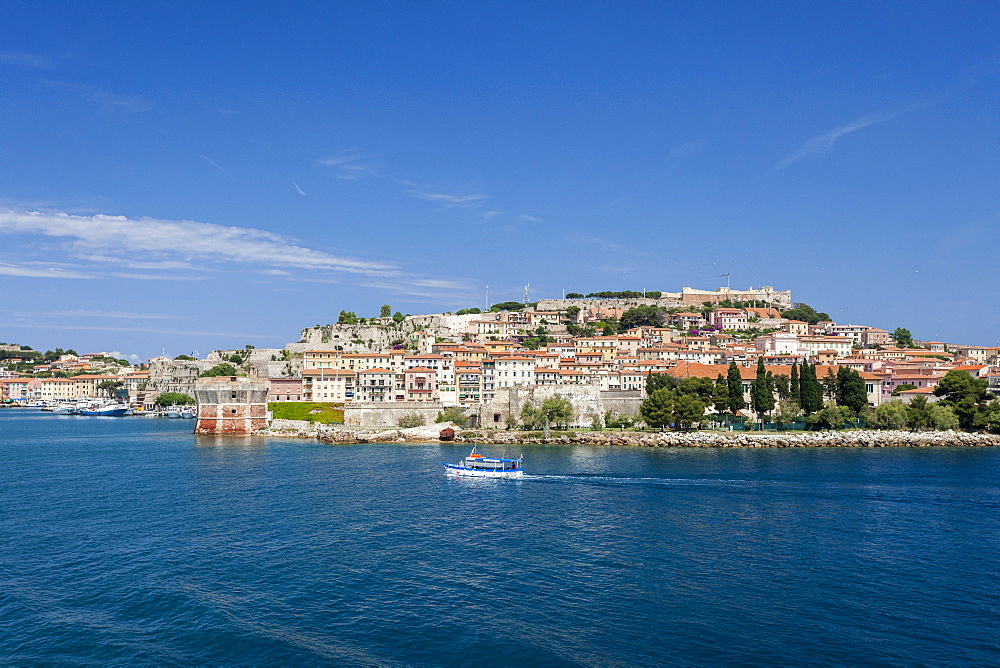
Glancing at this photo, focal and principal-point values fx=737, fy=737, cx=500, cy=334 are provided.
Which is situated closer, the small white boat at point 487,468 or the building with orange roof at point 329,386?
the small white boat at point 487,468

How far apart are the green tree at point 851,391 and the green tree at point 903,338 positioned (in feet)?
159

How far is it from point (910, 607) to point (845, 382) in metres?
41.8

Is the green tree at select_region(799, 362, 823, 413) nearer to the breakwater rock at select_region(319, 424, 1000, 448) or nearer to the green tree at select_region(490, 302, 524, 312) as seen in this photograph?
the breakwater rock at select_region(319, 424, 1000, 448)

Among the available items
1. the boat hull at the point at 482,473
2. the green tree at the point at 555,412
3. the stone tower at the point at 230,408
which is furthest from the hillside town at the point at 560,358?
the boat hull at the point at 482,473

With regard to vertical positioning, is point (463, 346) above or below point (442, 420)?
above

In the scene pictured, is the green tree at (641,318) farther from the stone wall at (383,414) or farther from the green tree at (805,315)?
the stone wall at (383,414)

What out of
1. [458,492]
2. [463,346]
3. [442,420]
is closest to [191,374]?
[463,346]

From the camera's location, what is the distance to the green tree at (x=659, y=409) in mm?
51412

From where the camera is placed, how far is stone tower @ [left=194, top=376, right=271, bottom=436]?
58.0 m

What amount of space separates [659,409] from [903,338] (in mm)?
64077

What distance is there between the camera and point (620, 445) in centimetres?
4812

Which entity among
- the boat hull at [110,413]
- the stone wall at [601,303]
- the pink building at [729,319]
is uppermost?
the stone wall at [601,303]

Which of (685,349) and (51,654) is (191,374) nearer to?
(685,349)

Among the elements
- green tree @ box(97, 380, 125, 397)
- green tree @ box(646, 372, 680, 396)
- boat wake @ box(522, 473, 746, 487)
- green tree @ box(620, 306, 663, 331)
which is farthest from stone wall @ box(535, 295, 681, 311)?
boat wake @ box(522, 473, 746, 487)
